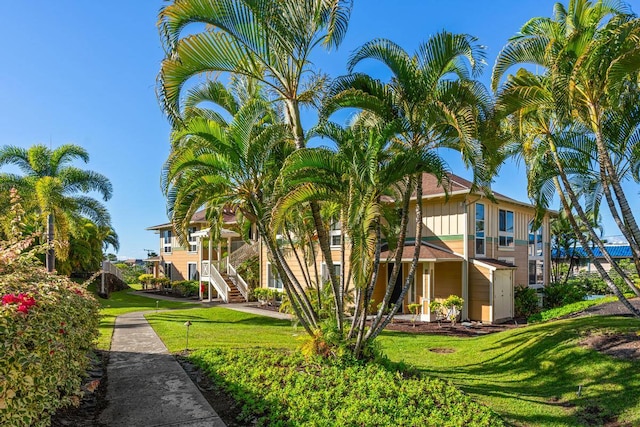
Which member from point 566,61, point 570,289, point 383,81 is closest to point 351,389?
point 383,81

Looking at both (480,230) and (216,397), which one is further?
(480,230)

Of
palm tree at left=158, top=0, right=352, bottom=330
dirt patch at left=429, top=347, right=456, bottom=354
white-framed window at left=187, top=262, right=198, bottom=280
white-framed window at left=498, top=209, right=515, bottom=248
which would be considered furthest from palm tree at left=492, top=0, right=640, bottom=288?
white-framed window at left=187, top=262, right=198, bottom=280

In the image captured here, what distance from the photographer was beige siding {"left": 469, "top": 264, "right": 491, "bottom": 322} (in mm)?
16498

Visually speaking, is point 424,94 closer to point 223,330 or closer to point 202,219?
point 223,330

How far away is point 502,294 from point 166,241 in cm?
2877

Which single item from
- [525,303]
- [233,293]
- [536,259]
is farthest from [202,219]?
[536,259]

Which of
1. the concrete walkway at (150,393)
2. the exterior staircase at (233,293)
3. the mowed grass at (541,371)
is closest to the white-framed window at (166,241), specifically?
the exterior staircase at (233,293)

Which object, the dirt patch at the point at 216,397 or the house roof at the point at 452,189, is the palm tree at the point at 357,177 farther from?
the house roof at the point at 452,189

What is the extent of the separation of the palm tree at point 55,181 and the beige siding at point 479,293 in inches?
640

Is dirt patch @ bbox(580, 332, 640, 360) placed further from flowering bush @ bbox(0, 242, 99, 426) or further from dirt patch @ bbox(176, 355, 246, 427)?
flowering bush @ bbox(0, 242, 99, 426)

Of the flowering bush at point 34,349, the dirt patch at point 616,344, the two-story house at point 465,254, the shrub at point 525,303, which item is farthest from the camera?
the shrub at point 525,303

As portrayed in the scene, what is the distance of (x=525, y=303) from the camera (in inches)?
736

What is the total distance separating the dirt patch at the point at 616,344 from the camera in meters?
8.61

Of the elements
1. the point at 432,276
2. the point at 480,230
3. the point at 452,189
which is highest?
the point at 452,189
